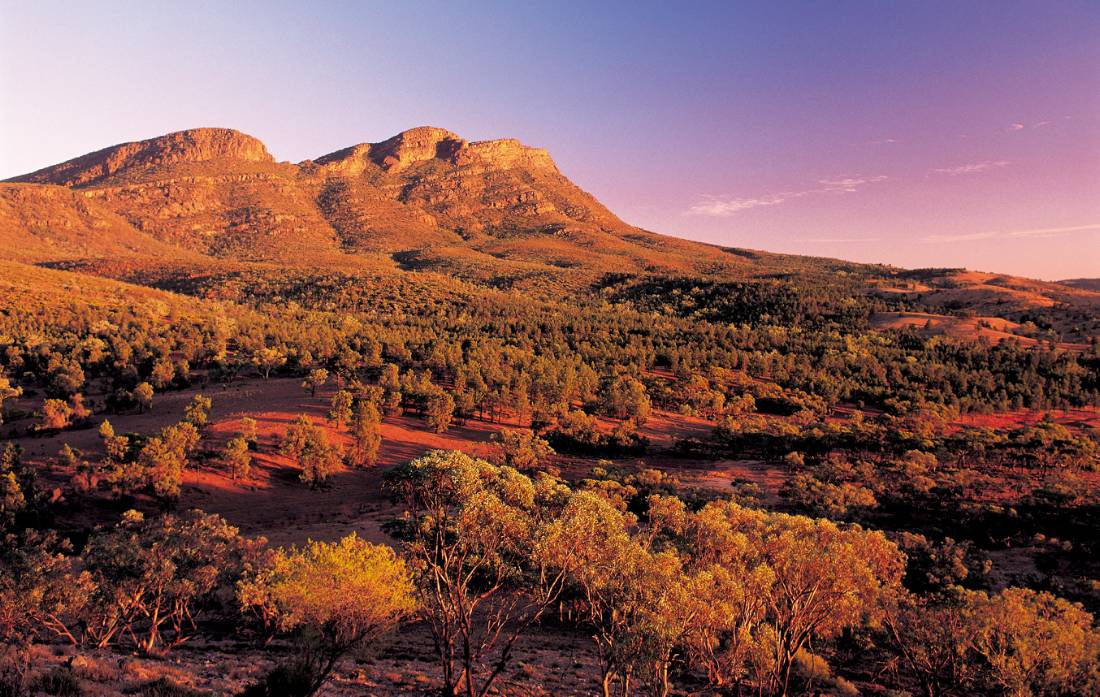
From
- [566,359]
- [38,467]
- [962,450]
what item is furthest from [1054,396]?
[38,467]

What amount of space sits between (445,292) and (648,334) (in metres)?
67.7

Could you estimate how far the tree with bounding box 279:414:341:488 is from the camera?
46.2 meters

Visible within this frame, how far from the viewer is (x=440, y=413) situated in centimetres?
5859

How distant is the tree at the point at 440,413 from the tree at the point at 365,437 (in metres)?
6.64

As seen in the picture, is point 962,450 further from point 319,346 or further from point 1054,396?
point 319,346

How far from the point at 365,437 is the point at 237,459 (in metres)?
10.5

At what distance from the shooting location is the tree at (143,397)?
199ft

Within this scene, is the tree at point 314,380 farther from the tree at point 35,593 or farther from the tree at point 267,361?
the tree at point 35,593

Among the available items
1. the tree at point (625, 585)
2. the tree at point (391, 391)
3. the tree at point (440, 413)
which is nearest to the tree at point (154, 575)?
the tree at point (625, 585)

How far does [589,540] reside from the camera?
15.4m

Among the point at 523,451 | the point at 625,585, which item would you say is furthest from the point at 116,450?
the point at 625,585

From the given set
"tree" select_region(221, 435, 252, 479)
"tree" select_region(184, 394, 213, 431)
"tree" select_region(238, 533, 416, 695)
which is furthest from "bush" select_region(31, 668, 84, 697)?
"tree" select_region(184, 394, 213, 431)

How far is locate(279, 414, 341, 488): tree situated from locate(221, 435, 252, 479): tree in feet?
12.4

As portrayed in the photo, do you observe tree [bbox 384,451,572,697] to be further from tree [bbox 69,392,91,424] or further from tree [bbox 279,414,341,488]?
tree [bbox 69,392,91,424]
